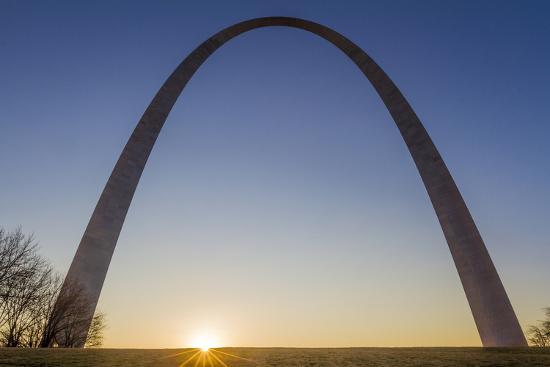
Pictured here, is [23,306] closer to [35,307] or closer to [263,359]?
[35,307]

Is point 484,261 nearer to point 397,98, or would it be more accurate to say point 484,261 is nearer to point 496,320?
point 496,320

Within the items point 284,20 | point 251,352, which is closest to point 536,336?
point 284,20

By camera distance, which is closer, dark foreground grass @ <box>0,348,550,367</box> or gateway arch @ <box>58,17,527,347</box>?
dark foreground grass @ <box>0,348,550,367</box>

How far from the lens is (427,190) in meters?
21.1

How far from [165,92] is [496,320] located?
21713 mm

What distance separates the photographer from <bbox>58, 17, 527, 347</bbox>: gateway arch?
673 inches

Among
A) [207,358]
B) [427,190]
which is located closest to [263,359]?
[207,358]

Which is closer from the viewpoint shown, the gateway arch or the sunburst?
the sunburst

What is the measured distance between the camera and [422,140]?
862 inches

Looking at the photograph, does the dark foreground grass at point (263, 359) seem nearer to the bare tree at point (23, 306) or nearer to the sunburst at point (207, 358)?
the sunburst at point (207, 358)

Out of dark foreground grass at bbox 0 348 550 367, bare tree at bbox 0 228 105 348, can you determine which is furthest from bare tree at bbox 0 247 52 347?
dark foreground grass at bbox 0 348 550 367

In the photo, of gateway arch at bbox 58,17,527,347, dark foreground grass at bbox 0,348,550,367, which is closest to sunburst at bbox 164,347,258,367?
dark foreground grass at bbox 0,348,550,367

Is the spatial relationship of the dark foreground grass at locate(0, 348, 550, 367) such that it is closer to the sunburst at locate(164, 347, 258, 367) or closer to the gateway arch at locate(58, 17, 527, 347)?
the sunburst at locate(164, 347, 258, 367)

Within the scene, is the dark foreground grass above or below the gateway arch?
below
